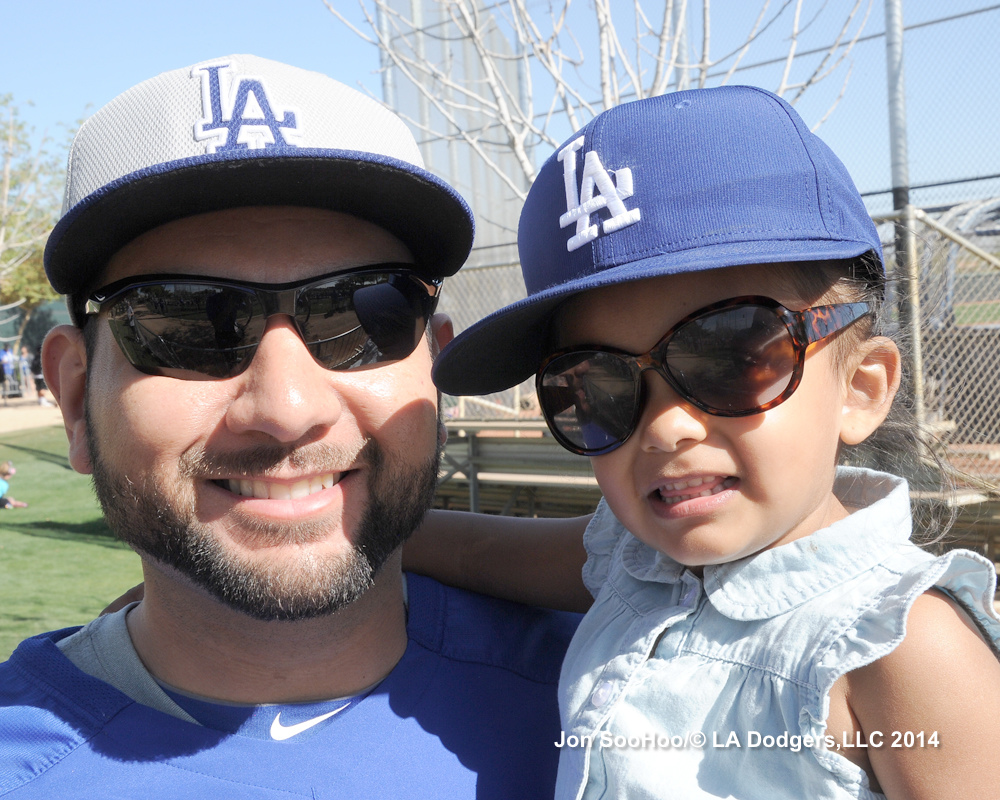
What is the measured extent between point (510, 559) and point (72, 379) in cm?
107

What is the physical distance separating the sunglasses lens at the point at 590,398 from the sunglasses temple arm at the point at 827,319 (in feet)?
1.01

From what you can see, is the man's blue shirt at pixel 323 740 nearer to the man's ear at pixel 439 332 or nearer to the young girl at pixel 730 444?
the young girl at pixel 730 444

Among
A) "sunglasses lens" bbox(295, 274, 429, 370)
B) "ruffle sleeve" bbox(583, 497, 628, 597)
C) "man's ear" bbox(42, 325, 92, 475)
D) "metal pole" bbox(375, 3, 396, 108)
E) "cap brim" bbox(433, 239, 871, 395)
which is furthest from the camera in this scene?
"metal pole" bbox(375, 3, 396, 108)

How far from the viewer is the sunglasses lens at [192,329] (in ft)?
5.12

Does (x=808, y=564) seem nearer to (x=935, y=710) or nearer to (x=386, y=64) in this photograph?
(x=935, y=710)

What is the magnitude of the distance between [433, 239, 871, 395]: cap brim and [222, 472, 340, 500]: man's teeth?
0.37m

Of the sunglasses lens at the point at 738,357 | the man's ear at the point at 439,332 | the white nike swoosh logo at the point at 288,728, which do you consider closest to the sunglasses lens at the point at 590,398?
the sunglasses lens at the point at 738,357

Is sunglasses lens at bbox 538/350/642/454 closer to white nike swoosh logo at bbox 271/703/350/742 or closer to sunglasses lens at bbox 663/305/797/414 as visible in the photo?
sunglasses lens at bbox 663/305/797/414

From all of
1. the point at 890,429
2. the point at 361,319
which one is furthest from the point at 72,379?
the point at 890,429

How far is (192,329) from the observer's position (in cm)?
156

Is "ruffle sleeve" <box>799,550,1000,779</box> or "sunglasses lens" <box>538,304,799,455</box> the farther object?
"sunglasses lens" <box>538,304,799,455</box>

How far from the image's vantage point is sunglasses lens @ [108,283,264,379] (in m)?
1.56

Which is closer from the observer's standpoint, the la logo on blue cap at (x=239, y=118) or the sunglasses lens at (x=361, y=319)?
the la logo on blue cap at (x=239, y=118)

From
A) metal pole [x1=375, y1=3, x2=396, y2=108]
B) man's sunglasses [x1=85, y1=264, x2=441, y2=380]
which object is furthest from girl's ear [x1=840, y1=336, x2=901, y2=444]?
metal pole [x1=375, y1=3, x2=396, y2=108]
